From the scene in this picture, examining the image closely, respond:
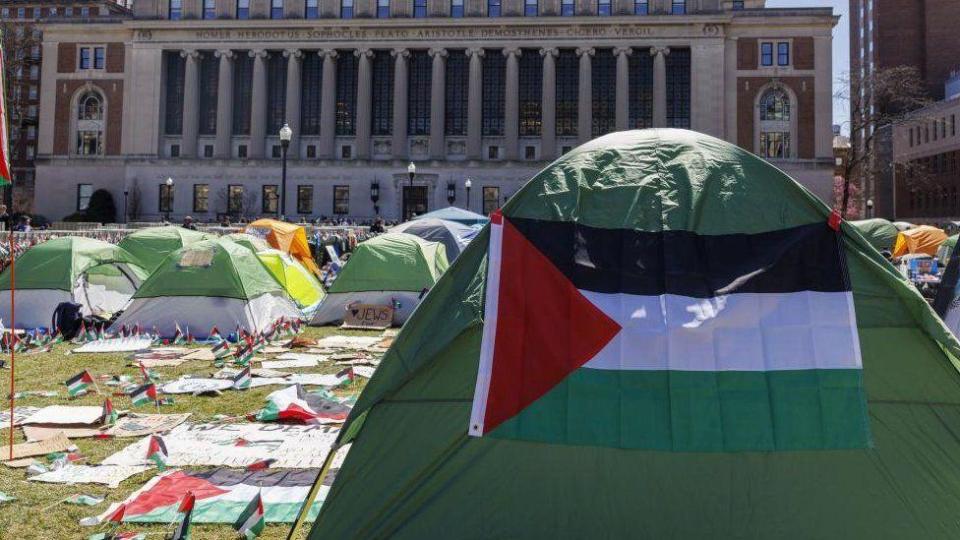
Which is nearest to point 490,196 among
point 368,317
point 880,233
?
point 880,233

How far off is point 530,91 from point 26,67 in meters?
64.6

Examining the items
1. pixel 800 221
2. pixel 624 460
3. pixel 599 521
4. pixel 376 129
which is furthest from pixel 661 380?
pixel 376 129

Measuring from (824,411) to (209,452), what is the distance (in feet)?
17.9

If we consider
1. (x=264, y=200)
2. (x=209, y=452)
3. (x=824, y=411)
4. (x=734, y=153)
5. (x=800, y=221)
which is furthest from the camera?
(x=264, y=200)

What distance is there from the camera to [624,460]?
171 inches

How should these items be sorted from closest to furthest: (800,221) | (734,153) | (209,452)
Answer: (800,221) < (734,153) < (209,452)

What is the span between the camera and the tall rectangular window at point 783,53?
57750 mm

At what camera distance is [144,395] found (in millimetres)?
8922

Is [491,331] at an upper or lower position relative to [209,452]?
upper

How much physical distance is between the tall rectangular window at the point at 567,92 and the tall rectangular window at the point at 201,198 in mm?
29721

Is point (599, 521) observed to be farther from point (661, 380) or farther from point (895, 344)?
point (895, 344)

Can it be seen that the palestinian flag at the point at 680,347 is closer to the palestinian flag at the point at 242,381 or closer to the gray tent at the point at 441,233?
the palestinian flag at the point at 242,381

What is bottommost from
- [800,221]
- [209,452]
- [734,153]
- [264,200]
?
[209,452]

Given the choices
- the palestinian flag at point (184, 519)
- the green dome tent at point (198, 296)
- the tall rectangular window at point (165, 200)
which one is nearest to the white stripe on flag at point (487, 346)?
the palestinian flag at point (184, 519)
